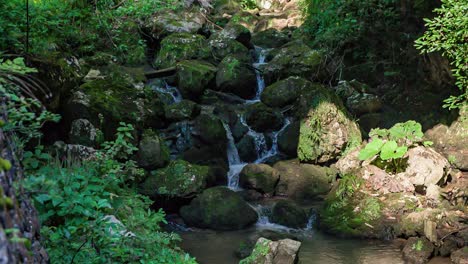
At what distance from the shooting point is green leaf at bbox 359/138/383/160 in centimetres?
942

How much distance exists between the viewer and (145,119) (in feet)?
31.0

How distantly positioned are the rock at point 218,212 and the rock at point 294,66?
18.6 feet

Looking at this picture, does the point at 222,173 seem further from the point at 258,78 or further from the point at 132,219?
the point at 132,219

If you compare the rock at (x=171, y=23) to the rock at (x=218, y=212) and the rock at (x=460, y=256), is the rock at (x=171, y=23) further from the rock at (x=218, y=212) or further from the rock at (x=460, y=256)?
the rock at (x=460, y=256)

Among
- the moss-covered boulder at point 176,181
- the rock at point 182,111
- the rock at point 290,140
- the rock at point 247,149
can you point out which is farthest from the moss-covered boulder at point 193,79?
the moss-covered boulder at point 176,181

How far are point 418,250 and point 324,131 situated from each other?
4454 mm

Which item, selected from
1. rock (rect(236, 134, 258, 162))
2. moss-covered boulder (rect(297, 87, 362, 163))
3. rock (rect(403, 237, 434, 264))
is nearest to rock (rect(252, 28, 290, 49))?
moss-covered boulder (rect(297, 87, 362, 163))

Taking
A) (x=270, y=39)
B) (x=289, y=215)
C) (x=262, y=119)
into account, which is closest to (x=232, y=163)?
(x=262, y=119)

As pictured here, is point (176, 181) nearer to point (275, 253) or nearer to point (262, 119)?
point (275, 253)

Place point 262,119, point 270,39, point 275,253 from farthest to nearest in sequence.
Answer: point 270,39 < point 262,119 < point 275,253

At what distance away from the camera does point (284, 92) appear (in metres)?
12.1

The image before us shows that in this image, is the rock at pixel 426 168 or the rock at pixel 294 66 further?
the rock at pixel 294 66

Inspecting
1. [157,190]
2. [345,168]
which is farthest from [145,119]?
[345,168]

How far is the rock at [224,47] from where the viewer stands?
46.5 ft
